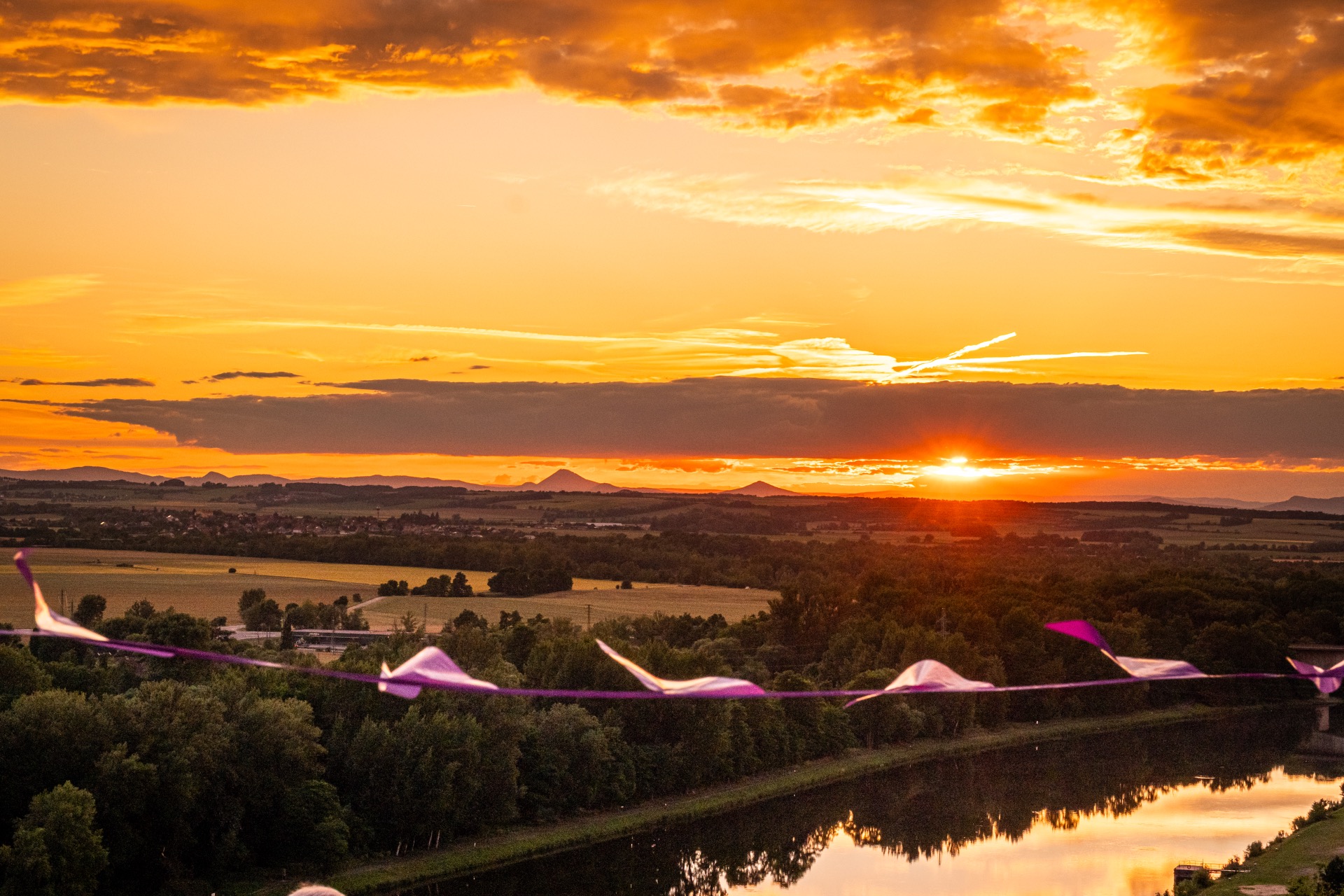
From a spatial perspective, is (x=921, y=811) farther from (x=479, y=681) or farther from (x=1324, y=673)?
(x=479, y=681)

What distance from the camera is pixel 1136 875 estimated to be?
3706cm

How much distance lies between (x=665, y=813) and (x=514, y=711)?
6.57 metres

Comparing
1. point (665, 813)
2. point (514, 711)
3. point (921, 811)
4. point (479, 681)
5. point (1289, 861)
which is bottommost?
point (921, 811)

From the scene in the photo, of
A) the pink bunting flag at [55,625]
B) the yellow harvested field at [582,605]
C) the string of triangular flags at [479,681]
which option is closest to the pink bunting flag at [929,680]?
the string of triangular flags at [479,681]

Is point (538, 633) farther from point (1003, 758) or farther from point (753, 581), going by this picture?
point (753, 581)

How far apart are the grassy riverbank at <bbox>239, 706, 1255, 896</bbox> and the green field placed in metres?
25.5

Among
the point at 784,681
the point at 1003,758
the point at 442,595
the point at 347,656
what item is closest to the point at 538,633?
the point at 784,681

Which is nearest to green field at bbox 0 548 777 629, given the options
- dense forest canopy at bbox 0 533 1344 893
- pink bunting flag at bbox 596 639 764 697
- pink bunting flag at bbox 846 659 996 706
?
dense forest canopy at bbox 0 533 1344 893

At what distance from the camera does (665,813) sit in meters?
43.7

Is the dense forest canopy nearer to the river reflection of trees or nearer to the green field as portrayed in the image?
the river reflection of trees

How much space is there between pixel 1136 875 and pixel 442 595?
2584 inches

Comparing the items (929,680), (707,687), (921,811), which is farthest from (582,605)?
(707,687)

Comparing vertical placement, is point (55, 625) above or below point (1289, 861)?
above

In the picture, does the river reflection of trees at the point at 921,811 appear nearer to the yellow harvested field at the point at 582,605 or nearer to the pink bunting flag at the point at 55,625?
the pink bunting flag at the point at 55,625
